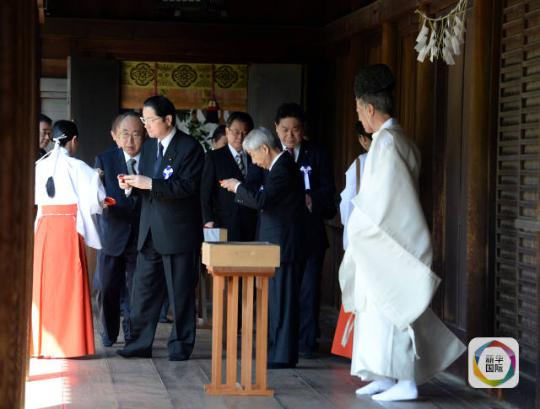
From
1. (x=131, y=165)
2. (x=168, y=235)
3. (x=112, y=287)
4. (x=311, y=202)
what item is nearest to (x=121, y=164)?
(x=131, y=165)

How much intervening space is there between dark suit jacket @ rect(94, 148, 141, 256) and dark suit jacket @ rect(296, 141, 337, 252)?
1295mm

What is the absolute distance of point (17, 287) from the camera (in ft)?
12.5

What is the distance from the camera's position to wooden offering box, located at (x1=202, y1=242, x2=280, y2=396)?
5.77m

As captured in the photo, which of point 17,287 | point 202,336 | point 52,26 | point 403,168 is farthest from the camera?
point 52,26

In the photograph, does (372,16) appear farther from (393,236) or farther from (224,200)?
(393,236)

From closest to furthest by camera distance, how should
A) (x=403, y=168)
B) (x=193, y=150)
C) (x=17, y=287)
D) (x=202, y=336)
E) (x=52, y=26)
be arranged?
(x=17, y=287) < (x=403, y=168) < (x=193, y=150) < (x=202, y=336) < (x=52, y=26)

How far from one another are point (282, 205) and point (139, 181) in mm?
924

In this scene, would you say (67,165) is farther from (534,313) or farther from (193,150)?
(534,313)

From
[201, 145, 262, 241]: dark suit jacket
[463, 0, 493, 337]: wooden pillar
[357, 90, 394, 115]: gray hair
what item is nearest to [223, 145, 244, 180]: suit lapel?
[201, 145, 262, 241]: dark suit jacket

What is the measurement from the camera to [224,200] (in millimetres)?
8289

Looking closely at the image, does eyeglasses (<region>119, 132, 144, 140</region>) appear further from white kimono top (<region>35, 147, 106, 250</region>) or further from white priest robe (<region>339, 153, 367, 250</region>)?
white priest robe (<region>339, 153, 367, 250</region>)

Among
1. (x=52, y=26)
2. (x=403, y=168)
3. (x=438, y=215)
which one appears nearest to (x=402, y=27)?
(x=438, y=215)

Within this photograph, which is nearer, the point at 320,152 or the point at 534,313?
the point at 534,313

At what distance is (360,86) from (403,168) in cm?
55
